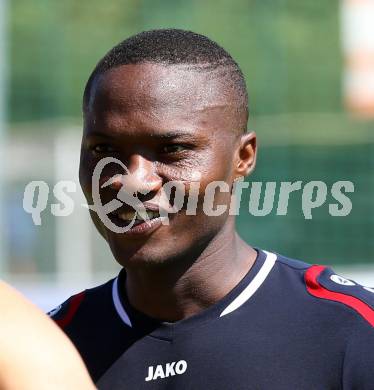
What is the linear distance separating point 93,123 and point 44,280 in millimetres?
9775

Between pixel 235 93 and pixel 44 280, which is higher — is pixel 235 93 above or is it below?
above

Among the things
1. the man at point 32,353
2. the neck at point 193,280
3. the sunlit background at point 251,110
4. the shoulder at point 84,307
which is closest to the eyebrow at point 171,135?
the neck at point 193,280

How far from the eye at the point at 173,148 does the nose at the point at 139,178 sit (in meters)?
0.06

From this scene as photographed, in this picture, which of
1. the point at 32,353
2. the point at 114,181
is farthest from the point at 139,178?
the point at 32,353

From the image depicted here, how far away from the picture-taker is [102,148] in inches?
123

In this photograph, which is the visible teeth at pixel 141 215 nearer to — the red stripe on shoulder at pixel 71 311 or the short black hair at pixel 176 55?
the short black hair at pixel 176 55

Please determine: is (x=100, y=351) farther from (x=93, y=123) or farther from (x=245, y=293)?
(x=93, y=123)

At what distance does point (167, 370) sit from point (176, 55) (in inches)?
37.2

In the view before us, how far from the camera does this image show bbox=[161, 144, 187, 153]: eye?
3.06 metres

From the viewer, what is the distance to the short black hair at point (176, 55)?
10.4 feet

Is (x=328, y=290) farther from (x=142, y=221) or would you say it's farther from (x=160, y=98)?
(x=160, y=98)

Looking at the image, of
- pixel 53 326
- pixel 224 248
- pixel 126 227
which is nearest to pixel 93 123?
pixel 126 227

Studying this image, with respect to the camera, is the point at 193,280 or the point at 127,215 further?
the point at 193,280

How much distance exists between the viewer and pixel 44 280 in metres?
12.7
